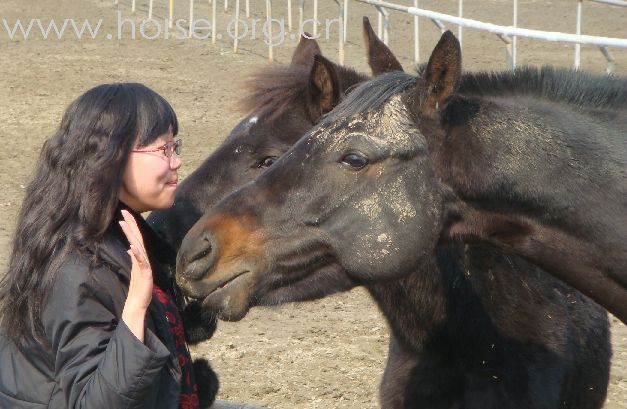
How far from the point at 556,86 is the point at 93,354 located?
165 centimetres

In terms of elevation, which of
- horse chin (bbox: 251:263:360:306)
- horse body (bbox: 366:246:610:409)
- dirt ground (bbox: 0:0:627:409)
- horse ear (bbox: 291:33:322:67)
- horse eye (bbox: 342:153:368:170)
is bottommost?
dirt ground (bbox: 0:0:627:409)

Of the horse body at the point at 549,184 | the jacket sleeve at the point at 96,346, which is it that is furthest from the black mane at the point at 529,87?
the jacket sleeve at the point at 96,346

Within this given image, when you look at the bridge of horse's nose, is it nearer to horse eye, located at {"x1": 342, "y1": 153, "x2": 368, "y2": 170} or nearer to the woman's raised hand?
the woman's raised hand

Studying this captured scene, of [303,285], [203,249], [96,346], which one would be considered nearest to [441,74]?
[303,285]

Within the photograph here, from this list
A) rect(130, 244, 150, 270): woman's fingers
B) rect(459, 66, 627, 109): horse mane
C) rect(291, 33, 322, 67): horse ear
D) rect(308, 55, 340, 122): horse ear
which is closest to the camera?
rect(130, 244, 150, 270): woman's fingers

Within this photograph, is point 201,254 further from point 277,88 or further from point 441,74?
point 277,88

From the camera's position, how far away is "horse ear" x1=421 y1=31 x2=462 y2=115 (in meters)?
2.81

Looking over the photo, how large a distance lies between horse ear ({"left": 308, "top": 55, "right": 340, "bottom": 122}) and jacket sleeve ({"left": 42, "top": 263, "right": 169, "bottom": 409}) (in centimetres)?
166

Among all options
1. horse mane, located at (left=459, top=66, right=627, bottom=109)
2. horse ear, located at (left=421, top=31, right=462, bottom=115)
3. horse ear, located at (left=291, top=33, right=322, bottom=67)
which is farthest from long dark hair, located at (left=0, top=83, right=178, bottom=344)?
horse ear, located at (left=291, top=33, right=322, bottom=67)

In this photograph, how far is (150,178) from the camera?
283 cm

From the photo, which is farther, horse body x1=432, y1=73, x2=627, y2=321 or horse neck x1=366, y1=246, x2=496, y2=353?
horse neck x1=366, y1=246, x2=496, y2=353

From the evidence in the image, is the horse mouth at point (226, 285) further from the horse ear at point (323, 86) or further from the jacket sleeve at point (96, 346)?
the horse ear at point (323, 86)

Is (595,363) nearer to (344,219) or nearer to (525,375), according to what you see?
(525,375)

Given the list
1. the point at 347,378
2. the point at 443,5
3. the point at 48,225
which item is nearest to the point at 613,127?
the point at 48,225
